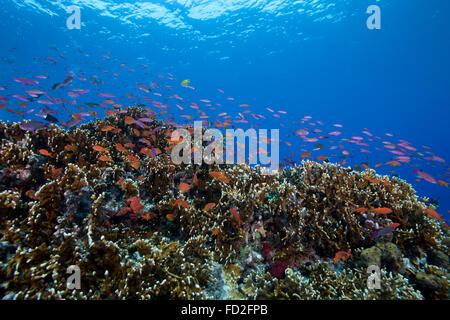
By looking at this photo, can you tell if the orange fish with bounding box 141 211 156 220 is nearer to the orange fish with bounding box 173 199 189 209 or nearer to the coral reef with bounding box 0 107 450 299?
the coral reef with bounding box 0 107 450 299

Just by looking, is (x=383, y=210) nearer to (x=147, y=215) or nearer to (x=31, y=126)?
(x=147, y=215)

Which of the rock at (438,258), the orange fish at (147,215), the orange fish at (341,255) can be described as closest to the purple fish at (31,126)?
the orange fish at (147,215)

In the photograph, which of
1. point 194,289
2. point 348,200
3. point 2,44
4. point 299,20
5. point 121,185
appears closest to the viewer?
point 194,289

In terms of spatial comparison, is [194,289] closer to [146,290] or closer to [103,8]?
[146,290]

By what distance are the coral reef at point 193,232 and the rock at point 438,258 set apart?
0.02 metres

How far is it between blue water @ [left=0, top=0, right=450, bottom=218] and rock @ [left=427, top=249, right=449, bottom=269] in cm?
Result: 1179

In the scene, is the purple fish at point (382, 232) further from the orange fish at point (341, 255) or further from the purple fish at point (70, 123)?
the purple fish at point (70, 123)

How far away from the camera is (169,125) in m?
7.99

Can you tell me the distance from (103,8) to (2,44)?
90.7 ft

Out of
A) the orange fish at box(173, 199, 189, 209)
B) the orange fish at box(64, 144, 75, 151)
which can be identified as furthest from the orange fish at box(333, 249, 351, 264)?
the orange fish at box(64, 144, 75, 151)

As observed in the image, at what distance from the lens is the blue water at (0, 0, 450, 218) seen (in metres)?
33.3

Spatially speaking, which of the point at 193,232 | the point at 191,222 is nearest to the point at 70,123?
the point at 191,222

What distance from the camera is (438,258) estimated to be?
409 cm
